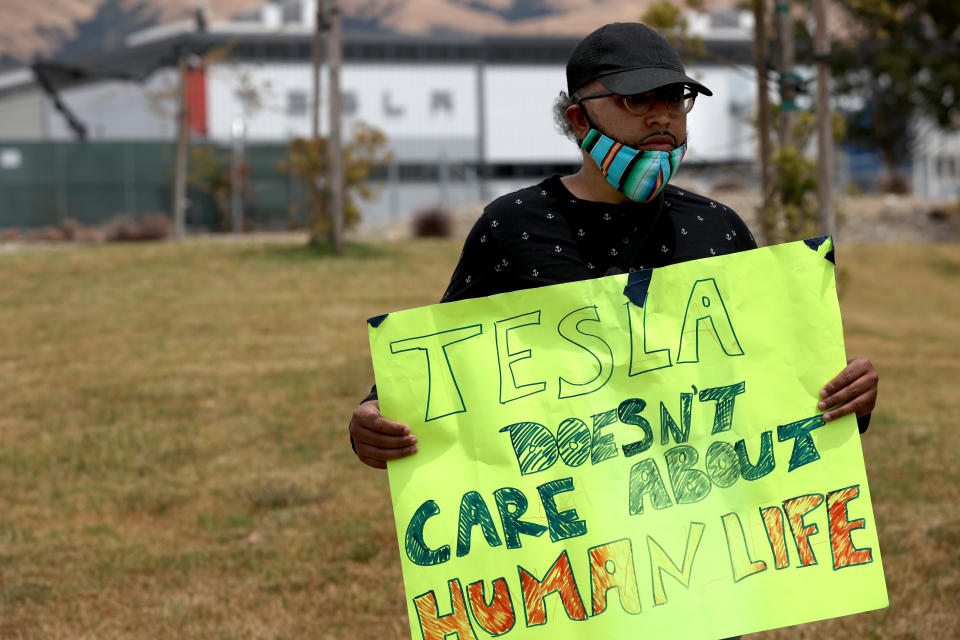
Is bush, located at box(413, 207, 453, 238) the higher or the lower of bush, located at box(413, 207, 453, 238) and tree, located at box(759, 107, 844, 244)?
the lower

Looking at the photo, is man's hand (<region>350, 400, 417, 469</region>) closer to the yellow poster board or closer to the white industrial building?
the yellow poster board

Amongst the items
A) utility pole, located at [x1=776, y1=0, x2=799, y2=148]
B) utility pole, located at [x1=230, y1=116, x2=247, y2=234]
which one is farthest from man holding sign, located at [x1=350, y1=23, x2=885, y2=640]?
utility pole, located at [x1=230, y1=116, x2=247, y2=234]

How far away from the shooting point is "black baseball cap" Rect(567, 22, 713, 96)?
2486 millimetres

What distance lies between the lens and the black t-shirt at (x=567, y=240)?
2.65 meters

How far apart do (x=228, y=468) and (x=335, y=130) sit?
1083cm

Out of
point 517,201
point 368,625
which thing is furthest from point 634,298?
point 368,625

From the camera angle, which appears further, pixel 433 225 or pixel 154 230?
pixel 154 230

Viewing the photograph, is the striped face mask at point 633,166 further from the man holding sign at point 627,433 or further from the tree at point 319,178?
the tree at point 319,178

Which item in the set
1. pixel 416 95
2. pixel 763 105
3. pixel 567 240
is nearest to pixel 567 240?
pixel 567 240

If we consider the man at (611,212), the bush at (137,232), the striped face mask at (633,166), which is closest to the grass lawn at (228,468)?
the man at (611,212)

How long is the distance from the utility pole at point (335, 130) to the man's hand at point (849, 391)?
51.5ft

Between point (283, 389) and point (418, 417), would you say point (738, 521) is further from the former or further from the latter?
point (283, 389)

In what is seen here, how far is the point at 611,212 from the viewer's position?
2660 mm

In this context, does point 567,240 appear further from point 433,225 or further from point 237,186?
point 237,186
